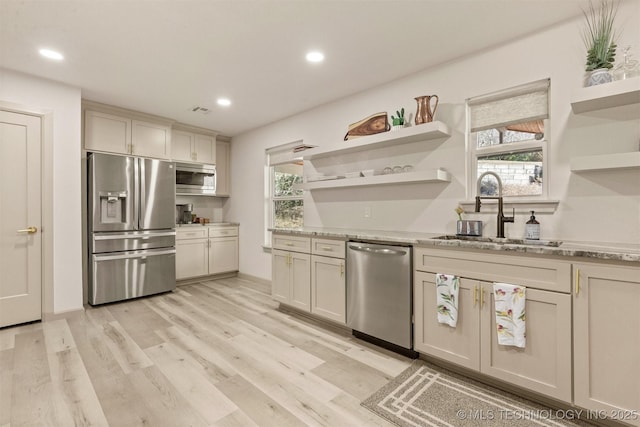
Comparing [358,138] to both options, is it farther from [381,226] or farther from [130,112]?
[130,112]

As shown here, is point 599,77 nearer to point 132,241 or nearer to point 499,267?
point 499,267

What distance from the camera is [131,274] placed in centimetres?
391

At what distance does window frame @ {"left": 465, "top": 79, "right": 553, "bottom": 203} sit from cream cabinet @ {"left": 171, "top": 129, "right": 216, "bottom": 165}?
410cm

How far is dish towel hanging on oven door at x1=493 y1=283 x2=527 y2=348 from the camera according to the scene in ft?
5.94

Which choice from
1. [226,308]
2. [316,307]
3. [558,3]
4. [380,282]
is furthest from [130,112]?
[558,3]

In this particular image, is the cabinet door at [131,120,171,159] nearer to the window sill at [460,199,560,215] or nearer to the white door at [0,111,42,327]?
the white door at [0,111,42,327]

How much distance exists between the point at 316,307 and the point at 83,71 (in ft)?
10.9

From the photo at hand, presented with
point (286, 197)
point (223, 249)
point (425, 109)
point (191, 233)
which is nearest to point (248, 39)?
point (425, 109)

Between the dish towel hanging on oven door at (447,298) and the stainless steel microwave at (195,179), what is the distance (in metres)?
4.15

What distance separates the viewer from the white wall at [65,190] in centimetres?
324

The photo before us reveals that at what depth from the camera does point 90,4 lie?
6.60ft

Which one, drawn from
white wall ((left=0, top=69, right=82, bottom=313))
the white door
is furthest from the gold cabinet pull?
white wall ((left=0, top=69, right=82, bottom=313))

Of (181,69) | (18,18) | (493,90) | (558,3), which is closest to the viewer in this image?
(558,3)

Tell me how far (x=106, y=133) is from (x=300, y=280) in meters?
3.22
